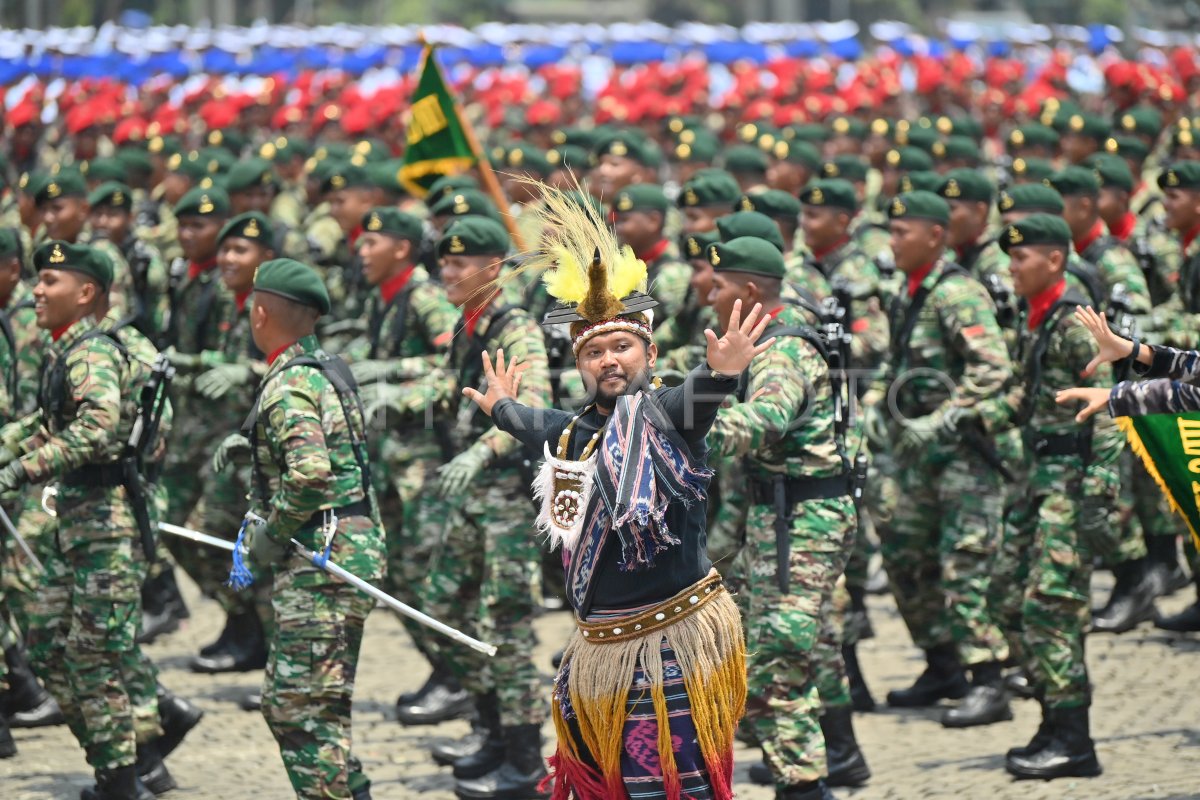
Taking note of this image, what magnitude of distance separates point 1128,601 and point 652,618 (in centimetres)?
602

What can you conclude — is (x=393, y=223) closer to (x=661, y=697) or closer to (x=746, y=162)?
(x=661, y=697)

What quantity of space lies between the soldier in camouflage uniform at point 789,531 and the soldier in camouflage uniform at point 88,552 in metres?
2.72

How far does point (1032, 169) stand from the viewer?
1320cm

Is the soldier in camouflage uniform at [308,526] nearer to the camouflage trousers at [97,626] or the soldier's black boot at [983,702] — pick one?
the camouflage trousers at [97,626]

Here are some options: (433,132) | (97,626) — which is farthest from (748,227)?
(433,132)

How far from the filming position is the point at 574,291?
19.1 feet

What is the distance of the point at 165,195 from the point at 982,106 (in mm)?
14470

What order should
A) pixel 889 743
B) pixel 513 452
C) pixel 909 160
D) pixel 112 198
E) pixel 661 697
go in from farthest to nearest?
1. pixel 909 160
2. pixel 112 198
3. pixel 889 743
4. pixel 513 452
5. pixel 661 697

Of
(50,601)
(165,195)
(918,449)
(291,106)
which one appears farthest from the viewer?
(291,106)

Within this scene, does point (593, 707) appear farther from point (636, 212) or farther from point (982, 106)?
point (982, 106)

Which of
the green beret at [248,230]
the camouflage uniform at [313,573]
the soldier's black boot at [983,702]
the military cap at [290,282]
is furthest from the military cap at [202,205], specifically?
the soldier's black boot at [983,702]

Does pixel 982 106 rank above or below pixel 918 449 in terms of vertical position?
above

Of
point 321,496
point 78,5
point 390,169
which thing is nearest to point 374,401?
point 321,496

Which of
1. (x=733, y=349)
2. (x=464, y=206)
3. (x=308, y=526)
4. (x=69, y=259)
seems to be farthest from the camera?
(x=464, y=206)
